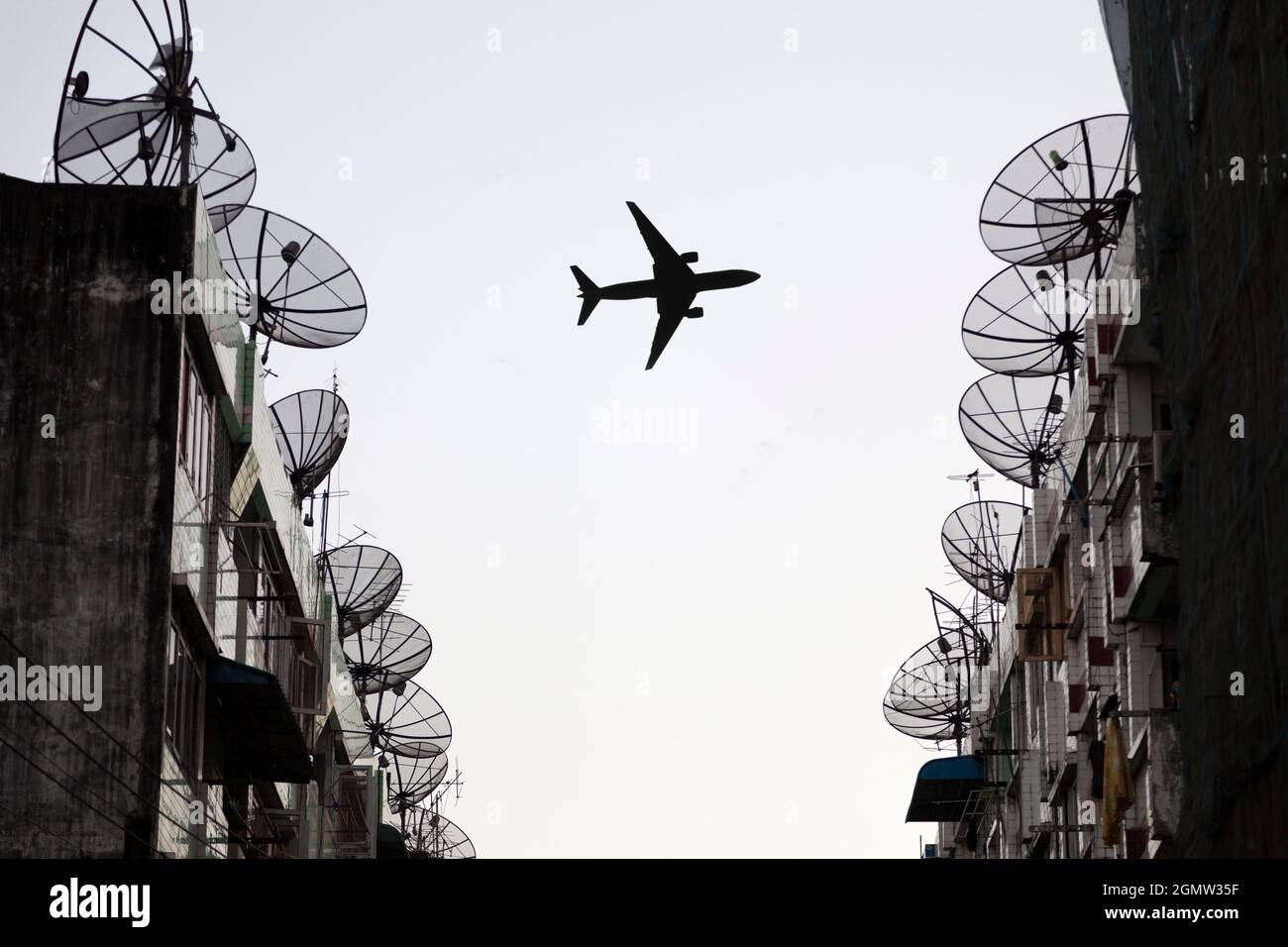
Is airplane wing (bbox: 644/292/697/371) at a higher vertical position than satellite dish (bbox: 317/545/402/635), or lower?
higher

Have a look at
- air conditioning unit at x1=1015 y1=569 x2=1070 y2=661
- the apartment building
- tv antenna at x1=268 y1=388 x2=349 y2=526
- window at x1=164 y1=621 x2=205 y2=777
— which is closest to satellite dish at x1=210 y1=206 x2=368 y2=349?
the apartment building

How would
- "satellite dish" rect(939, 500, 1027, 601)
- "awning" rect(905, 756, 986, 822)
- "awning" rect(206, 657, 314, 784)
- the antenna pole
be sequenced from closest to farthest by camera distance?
1. the antenna pole
2. "awning" rect(206, 657, 314, 784)
3. "satellite dish" rect(939, 500, 1027, 601)
4. "awning" rect(905, 756, 986, 822)

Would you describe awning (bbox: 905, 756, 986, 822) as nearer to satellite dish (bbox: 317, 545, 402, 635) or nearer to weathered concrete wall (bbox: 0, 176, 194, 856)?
satellite dish (bbox: 317, 545, 402, 635)

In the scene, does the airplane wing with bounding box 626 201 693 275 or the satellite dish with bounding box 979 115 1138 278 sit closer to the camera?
the satellite dish with bounding box 979 115 1138 278

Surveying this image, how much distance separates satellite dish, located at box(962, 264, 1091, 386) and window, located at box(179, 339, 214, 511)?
52.5 feet

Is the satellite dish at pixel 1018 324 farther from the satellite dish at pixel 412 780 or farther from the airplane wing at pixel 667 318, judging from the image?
the satellite dish at pixel 412 780

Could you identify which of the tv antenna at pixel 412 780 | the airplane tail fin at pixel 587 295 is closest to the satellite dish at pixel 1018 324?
the airplane tail fin at pixel 587 295

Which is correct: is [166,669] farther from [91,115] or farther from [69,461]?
[91,115]

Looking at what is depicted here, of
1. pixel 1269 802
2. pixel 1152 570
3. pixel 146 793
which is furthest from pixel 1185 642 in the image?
pixel 146 793

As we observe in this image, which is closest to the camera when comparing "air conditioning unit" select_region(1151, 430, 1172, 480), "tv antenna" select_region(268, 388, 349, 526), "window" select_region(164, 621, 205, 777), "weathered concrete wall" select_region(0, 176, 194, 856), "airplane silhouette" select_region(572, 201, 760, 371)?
"weathered concrete wall" select_region(0, 176, 194, 856)

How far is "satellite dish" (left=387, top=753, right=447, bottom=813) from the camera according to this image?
2675 inches

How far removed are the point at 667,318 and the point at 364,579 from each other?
10.3 meters

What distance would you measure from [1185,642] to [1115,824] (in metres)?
14.0
